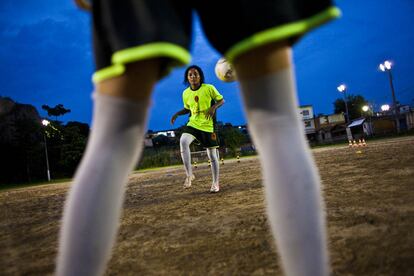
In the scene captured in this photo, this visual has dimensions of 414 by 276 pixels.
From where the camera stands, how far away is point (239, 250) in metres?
1.74

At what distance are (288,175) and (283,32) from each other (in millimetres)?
413

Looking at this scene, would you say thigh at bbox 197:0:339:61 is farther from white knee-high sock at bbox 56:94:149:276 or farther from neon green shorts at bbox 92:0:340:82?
white knee-high sock at bbox 56:94:149:276

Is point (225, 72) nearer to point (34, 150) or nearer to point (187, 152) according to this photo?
point (187, 152)

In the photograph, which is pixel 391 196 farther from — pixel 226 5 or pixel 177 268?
pixel 226 5

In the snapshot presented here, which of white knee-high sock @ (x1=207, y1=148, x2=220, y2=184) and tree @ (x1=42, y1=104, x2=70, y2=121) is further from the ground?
tree @ (x1=42, y1=104, x2=70, y2=121)

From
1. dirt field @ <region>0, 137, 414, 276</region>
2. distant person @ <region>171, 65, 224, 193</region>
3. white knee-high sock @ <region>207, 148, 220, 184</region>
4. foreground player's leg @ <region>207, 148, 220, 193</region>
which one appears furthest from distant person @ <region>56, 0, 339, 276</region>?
distant person @ <region>171, 65, 224, 193</region>

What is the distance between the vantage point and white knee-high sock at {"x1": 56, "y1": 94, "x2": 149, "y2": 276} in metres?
0.95

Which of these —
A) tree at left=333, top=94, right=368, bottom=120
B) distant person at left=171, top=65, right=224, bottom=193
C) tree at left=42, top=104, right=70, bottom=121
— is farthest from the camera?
tree at left=333, top=94, right=368, bottom=120

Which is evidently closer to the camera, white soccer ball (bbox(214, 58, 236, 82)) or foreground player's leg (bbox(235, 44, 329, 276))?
foreground player's leg (bbox(235, 44, 329, 276))

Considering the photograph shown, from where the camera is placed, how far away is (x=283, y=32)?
2.86 feet

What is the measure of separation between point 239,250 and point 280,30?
1.25 metres

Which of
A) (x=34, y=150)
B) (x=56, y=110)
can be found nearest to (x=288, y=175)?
(x=34, y=150)

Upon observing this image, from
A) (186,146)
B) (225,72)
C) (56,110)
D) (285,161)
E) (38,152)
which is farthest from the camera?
(56,110)

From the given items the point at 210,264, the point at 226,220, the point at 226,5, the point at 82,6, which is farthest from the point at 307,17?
the point at 226,220
